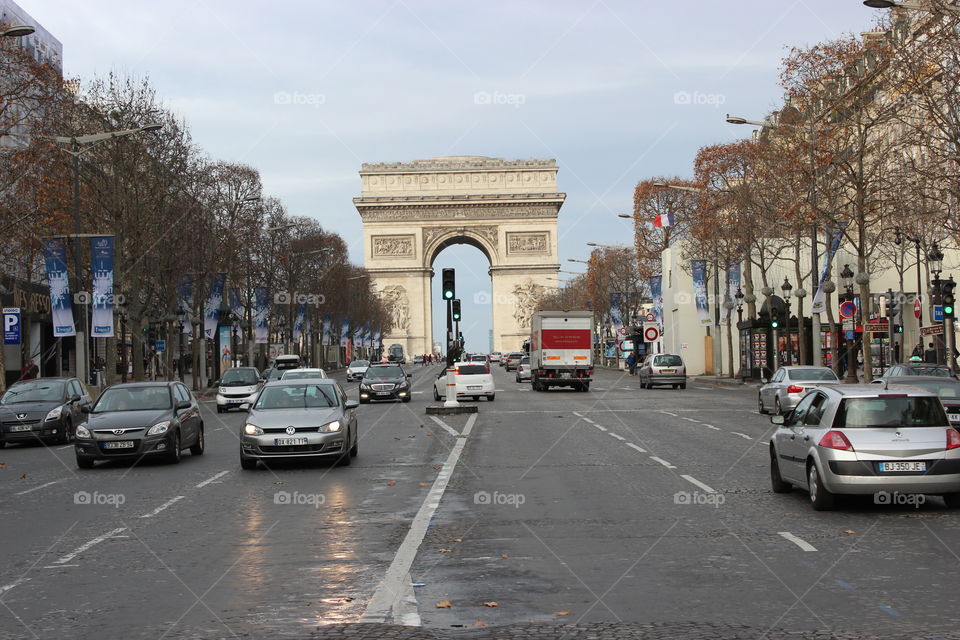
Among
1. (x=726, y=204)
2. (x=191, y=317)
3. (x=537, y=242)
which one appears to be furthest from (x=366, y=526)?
(x=537, y=242)

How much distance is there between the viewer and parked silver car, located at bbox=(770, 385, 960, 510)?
12250 mm

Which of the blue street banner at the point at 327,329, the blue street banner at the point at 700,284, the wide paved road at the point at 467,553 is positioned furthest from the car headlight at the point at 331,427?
the blue street banner at the point at 327,329

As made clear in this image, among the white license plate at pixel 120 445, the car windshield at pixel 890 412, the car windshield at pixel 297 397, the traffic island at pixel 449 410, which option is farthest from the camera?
the traffic island at pixel 449 410

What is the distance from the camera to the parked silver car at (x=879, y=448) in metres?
12.2

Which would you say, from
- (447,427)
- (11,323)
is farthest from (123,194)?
(447,427)

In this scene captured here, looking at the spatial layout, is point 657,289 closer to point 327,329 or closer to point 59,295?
point 327,329

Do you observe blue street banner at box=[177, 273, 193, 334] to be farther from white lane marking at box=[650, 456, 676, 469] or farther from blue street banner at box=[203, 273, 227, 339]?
white lane marking at box=[650, 456, 676, 469]

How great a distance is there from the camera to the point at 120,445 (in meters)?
19.7

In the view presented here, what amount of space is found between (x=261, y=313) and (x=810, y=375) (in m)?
51.1

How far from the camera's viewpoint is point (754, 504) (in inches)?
518

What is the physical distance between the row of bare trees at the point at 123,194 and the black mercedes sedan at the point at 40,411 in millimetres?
8290

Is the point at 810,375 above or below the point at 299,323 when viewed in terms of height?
below

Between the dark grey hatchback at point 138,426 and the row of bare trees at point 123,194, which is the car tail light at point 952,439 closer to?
the dark grey hatchback at point 138,426

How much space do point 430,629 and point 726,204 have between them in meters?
49.5
